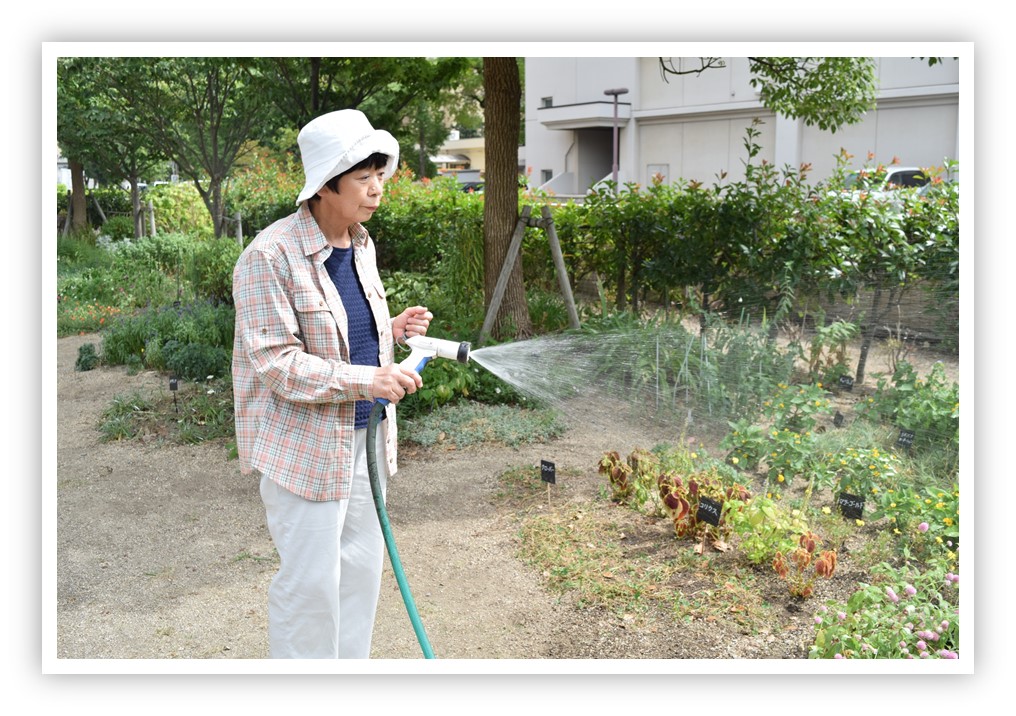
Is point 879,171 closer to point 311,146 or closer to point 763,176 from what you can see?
point 763,176

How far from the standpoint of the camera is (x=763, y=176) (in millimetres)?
6531

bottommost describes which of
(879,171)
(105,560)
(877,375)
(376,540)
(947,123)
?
(105,560)

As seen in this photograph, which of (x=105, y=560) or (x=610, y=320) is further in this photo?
(x=610, y=320)

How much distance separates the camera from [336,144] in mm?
2230

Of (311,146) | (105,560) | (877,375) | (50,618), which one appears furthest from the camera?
(877,375)

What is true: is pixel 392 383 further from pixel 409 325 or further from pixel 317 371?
pixel 409 325

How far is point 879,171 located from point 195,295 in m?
6.16

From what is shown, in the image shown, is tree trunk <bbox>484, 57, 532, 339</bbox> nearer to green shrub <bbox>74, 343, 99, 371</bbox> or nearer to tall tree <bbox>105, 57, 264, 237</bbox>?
green shrub <bbox>74, 343, 99, 371</bbox>

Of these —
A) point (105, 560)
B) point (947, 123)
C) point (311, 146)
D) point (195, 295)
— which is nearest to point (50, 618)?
point (105, 560)

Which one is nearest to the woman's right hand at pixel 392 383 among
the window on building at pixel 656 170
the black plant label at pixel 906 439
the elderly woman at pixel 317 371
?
the elderly woman at pixel 317 371

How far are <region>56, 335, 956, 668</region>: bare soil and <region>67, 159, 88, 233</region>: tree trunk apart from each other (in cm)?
1104

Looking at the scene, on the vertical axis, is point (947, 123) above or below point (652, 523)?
above

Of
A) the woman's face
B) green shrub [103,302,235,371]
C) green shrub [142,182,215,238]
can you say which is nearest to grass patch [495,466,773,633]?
the woman's face

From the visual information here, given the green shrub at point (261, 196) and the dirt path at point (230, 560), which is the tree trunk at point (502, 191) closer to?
the dirt path at point (230, 560)
